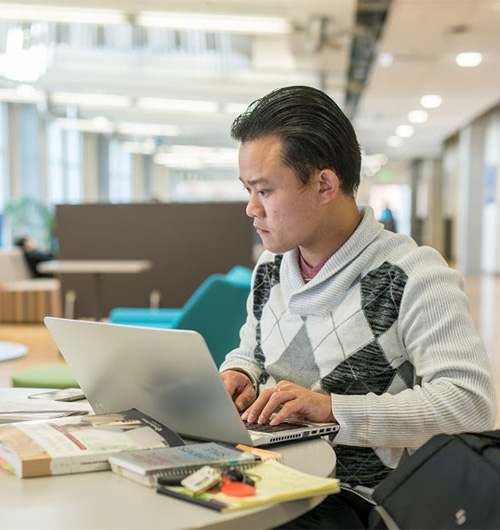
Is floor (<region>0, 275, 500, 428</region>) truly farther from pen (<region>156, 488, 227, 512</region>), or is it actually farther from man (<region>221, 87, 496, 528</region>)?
pen (<region>156, 488, 227, 512</region>)

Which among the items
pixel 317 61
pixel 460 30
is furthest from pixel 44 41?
pixel 460 30

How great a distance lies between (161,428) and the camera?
1.36 meters

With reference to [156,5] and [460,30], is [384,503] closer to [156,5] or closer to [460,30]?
[156,5]

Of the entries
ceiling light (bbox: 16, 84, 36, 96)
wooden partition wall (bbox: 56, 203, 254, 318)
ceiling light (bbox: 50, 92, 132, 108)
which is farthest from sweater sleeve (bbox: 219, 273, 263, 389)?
ceiling light (bbox: 50, 92, 132, 108)

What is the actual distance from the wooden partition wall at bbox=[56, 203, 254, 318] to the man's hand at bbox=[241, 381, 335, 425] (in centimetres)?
772

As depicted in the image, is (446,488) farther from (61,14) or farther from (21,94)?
(21,94)

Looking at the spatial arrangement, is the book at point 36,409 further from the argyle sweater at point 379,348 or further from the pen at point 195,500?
the pen at point 195,500

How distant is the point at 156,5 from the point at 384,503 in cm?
756

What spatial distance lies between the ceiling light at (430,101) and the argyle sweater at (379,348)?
43.4ft

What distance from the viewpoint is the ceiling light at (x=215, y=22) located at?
26.7 feet

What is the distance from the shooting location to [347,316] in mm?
1636

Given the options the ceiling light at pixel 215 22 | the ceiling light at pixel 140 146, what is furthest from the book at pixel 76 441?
the ceiling light at pixel 140 146

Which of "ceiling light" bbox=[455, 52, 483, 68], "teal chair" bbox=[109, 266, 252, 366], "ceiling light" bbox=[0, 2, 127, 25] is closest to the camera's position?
"teal chair" bbox=[109, 266, 252, 366]

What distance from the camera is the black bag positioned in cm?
113
